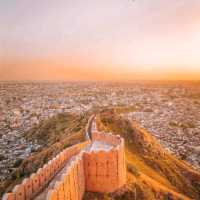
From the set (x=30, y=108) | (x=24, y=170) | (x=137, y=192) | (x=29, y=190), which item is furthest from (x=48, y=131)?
(x=30, y=108)

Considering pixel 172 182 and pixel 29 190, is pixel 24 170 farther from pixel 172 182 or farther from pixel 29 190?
pixel 29 190

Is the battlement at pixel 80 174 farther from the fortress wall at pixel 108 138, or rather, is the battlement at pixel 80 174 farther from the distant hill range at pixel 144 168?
the distant hill range at pixel 144 168

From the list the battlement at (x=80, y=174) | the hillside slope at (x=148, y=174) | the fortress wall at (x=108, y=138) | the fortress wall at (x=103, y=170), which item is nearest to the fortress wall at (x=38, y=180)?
the battlement at (x=80, y=174)

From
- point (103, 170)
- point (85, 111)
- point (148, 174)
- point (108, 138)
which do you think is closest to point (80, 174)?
point (103, 170)

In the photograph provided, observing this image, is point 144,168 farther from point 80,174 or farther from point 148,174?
point 80,174

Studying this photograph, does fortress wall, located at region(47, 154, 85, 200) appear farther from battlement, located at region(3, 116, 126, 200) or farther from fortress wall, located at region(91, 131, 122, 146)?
fortress wall, located at region(91, 131, 122, 146)

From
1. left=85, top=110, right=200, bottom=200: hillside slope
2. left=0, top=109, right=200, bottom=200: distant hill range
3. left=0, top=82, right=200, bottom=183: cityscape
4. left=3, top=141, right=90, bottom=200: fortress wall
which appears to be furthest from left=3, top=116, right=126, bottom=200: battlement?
left=0, top=82, right=200, bottom=183: cityscape
